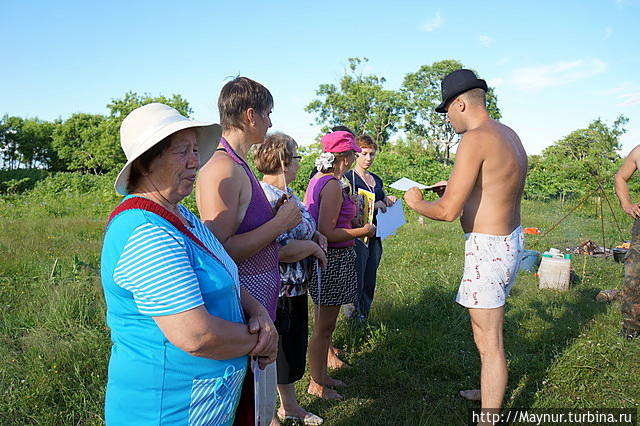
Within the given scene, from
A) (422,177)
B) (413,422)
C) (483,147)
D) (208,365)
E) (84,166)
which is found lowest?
(413,422)

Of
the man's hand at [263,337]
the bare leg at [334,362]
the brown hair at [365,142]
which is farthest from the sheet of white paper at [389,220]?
the man's hand at [263,337]

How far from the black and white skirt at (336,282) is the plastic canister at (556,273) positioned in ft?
12.0

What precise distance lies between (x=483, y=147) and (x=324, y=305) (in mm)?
1663

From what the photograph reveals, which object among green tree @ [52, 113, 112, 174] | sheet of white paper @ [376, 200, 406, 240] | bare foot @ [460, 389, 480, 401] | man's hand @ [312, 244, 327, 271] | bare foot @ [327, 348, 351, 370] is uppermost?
green tree @ [52, 113, 112, 174]

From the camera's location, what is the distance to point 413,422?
319cm

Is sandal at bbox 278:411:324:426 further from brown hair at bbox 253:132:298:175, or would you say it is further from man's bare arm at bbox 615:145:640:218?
man's bare arm at bbox 615:145:640:218

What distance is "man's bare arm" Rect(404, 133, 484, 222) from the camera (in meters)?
2.72

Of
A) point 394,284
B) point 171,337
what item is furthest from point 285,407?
point 394,284

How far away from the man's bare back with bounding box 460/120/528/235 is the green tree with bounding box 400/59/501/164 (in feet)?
165

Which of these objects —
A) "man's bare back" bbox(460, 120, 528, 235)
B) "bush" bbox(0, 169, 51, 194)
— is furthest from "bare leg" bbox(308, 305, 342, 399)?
"bush" bbox(0, 169, 51, 194)

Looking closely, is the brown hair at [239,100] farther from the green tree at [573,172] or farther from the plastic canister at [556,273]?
the green tree at [573,172]

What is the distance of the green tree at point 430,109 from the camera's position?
51.7 metres

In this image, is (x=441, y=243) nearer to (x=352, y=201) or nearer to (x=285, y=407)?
(x=352, y=201)

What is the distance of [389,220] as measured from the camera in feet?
15.7
